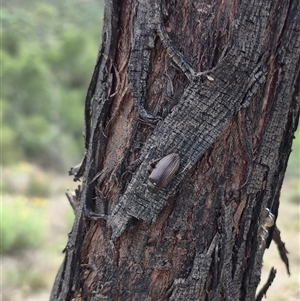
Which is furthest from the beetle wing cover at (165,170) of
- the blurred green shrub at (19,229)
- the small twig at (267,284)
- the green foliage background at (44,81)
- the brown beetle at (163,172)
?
the green foliage background at (44,81)

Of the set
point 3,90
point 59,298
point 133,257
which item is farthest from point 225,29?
point 3,90

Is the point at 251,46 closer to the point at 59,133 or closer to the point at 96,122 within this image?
the point at 96,122

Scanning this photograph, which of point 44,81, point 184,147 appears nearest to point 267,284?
point 184,147

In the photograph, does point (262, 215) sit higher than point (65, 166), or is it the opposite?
point (65, 166)

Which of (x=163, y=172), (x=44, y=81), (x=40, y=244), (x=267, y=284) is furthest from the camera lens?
(x=44, y=81)

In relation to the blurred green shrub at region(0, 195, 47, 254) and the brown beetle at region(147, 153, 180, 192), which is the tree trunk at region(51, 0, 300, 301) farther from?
the blurred green shrub at region(0, 195, 47, 254)

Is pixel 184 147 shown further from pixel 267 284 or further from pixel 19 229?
pixel 19 229

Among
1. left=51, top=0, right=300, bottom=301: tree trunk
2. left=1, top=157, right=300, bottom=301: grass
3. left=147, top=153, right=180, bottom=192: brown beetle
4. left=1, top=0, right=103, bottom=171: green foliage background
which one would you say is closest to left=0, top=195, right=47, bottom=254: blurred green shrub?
left=1, top=157, right=300, bottom=301: grass
